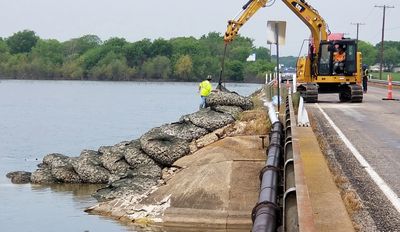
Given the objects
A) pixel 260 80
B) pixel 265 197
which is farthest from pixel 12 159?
pixel 260 80

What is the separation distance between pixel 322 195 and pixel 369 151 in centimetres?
537

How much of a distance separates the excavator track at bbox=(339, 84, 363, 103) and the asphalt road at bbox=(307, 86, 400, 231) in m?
3.83

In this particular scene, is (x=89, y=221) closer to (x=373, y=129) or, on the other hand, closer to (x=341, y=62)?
(x=373, y=129)

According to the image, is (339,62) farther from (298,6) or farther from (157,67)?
(157,67)

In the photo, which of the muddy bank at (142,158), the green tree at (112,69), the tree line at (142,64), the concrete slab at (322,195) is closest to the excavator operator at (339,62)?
the muddy bank at (142,158)

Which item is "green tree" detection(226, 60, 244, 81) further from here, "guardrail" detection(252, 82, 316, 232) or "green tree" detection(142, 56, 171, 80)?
"guardrail" detection(252, 82, 316, 232)

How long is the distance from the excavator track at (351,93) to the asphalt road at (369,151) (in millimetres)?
3831

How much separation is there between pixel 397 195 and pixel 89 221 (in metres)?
8.24

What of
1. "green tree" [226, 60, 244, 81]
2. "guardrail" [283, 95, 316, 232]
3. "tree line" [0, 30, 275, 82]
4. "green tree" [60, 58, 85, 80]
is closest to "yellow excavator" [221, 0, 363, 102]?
"guardrail" [283, 95, 316, 232]

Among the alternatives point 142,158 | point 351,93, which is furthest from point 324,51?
point 142,158

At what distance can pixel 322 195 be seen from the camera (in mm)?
9234

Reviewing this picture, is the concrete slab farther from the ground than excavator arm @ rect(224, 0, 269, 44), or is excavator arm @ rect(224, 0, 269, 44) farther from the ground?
excavator arm @ rect(224, 0, 269, 44)

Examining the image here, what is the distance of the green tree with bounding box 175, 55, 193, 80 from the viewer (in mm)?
181500

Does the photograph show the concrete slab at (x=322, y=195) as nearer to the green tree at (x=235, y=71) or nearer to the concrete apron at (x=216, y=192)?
the concrete apron at (x=216, y=192)
